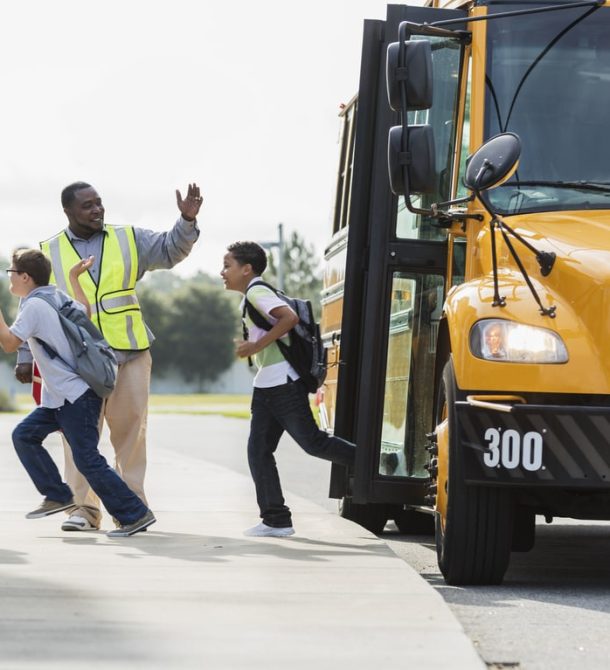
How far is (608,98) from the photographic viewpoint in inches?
297

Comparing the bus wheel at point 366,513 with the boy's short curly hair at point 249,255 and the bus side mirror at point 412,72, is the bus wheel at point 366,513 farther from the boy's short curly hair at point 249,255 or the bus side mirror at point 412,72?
the bus side mirror at point 412,72

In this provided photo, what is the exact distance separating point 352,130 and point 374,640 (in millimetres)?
5608

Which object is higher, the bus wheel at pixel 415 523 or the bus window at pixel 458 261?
the bus window at pixel 458 261

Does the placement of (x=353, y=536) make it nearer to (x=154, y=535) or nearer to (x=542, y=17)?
(x=154, y=535)

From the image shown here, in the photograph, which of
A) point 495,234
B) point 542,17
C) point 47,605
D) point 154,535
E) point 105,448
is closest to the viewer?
point 47,605

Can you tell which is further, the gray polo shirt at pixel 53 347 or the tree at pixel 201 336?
the tree at pixel 201 336

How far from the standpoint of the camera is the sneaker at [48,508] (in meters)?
8.31

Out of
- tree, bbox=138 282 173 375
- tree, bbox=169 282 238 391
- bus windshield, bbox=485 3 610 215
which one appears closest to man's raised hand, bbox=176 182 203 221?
bus windshield, bbox=485 3 610 215

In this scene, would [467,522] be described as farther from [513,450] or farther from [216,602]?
[216,602]

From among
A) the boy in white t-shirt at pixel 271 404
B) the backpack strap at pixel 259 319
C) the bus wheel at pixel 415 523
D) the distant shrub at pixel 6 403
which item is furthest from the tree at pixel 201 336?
the backpack strap at pixel 259 319

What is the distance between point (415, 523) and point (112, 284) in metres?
2.73

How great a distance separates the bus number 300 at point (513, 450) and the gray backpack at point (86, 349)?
246 centimetres

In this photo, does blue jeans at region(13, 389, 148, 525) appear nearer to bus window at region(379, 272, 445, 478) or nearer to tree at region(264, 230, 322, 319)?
bus window at region(379, 272, 445, 478)

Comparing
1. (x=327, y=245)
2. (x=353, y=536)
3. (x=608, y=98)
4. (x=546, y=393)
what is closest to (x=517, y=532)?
(x=353, y=536)
